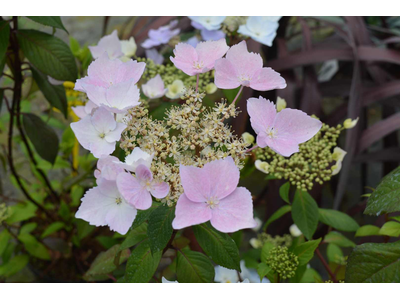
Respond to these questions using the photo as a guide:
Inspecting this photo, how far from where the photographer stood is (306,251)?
58 cm

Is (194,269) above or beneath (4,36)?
beneath

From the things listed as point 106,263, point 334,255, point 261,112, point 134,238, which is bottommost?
point 334,255

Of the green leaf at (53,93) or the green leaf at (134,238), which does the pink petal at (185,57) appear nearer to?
the green leaf at (134,238)

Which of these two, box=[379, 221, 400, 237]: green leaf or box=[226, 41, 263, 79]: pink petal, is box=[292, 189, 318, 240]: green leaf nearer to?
box=[379, 221, 400, 237]: green leaf

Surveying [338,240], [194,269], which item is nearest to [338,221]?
[338,240]

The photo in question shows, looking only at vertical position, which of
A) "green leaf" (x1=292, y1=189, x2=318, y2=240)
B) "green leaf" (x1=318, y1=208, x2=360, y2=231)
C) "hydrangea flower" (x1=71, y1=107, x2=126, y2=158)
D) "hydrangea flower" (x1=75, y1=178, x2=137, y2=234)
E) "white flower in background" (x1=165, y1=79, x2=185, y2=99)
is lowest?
"green leaf" (x1=318, y1=208, x2=360, y2=231)

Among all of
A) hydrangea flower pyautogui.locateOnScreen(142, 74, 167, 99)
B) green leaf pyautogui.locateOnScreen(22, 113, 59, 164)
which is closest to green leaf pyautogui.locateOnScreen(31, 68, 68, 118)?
green leaf pyautogui.locateOnScreen(22, 113, 59, 164)

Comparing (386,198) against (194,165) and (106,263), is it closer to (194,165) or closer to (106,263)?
(194,165)

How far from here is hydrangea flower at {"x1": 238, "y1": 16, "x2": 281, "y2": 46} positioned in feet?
2.49

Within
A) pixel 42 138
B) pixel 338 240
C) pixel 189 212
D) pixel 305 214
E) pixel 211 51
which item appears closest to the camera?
pixel 189 212

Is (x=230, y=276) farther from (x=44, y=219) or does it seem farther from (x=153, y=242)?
(x=44, y=219)

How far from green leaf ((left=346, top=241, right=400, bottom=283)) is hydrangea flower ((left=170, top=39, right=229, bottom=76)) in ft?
0.99

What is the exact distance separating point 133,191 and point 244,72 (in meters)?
0.20

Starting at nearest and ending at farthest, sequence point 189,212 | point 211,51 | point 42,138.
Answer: point 189,212
point 211,51
point 42,138
